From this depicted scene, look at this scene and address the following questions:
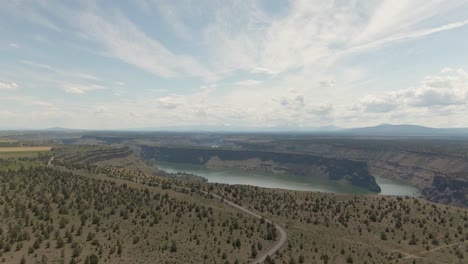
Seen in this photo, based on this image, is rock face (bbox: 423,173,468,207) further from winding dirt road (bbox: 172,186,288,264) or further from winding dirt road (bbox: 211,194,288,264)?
winding dirt road (bbox: 211,194,288,264)

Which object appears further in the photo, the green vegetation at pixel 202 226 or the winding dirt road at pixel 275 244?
the winding dirt road at pixel 275 244

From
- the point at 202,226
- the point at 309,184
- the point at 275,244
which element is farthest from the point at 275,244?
the point at 309,184

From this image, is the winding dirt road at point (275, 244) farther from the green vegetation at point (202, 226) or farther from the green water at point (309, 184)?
the green water at point (309, 184)

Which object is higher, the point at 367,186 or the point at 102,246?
the point at 102,246

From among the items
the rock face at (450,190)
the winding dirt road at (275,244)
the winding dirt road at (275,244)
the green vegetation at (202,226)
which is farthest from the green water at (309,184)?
the winding dirt road at (275,244)

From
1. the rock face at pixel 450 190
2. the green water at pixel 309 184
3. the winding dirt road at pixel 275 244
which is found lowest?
the green water at pixel 309 184

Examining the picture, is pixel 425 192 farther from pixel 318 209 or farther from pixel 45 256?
pixel 45 256

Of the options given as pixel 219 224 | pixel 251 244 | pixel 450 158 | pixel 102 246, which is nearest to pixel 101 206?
pixel 102 246

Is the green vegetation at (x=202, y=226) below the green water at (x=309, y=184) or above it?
above
